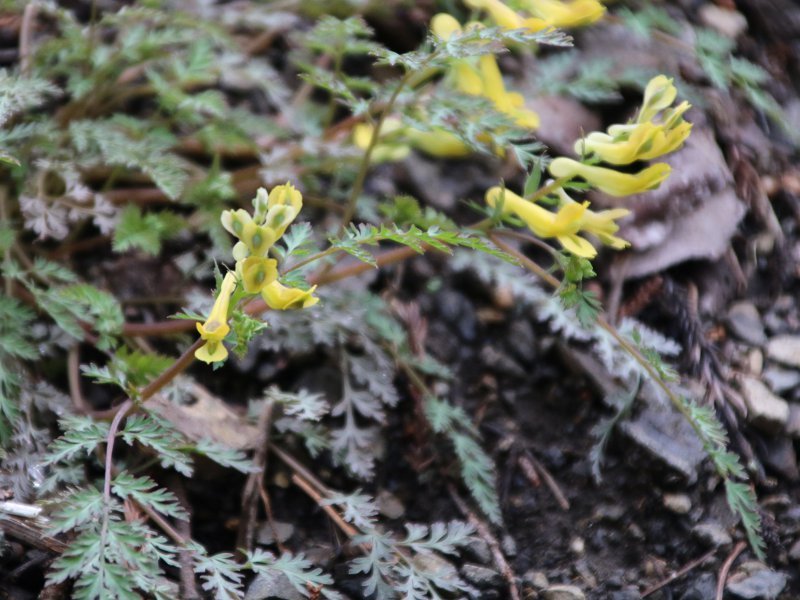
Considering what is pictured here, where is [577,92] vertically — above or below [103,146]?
above

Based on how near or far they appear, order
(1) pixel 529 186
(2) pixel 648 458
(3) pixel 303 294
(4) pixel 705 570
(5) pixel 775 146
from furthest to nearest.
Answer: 1. (5) pixel 775 146
2. (2) pixel 648 458
3. (4) pixel 705 570
4. (1) pixel 529 186
5. (3) pixel 303 294

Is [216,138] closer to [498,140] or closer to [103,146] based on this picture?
[103,146]

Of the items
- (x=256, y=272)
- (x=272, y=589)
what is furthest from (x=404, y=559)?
(x=256, y=272)

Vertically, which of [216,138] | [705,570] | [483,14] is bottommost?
[705,570]

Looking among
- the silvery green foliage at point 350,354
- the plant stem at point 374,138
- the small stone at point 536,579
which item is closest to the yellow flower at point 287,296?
the plant stem at point 374,138

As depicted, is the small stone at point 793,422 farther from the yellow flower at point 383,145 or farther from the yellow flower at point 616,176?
the yellow flower at point 383,145

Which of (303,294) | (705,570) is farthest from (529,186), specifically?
(705,570)
